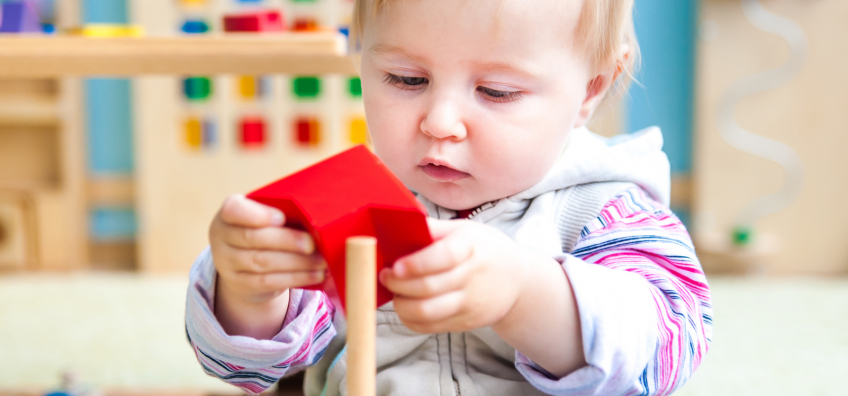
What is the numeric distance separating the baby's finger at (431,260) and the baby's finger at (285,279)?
0.17ft

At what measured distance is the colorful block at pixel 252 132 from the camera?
1936mm

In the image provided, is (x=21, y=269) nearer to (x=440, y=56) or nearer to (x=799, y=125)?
(x=440, y=56)

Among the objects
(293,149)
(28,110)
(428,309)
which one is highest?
(428,309)

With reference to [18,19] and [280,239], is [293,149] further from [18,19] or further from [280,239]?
[280,239]

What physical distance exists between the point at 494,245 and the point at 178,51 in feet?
1.73

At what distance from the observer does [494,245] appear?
38 cm

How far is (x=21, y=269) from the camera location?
1964 mm

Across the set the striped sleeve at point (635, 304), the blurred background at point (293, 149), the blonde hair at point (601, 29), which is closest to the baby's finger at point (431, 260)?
the striped sleeve at point (635, 304)

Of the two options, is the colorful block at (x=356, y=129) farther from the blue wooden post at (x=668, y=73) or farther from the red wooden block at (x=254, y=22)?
the red wooden block at (x=254, y=22)

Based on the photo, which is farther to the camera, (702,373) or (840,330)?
(840,330)

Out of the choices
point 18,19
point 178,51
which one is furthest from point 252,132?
point 178,51

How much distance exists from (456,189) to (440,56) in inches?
4.1

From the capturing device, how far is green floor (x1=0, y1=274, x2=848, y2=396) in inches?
41.8

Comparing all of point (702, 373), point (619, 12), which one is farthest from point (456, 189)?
point (702, 373)
